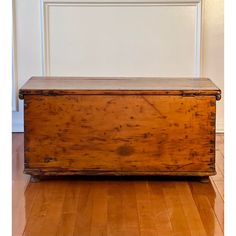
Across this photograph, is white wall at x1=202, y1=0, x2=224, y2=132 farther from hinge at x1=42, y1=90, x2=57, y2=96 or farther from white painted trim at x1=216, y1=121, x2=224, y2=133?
hinge at x1=42, y1=90, x2=57, y2=96

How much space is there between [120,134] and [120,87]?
0.81 ft

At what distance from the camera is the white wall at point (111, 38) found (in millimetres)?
3777

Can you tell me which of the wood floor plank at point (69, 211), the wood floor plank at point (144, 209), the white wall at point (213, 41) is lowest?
the wood floor plank at point (144, 209)

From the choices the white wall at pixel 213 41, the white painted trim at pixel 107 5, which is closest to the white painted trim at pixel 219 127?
the white wall at pixel 213 41

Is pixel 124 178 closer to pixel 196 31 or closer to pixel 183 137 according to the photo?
pixel 183 137

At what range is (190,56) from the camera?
3836 millimetres

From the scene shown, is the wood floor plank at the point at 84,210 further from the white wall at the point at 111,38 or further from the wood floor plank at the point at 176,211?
the white wall at the point at 111,38

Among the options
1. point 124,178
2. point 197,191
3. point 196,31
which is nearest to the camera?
point 197,191

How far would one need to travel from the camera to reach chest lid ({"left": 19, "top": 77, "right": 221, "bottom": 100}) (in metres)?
2.75

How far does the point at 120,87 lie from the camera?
282 centimetres

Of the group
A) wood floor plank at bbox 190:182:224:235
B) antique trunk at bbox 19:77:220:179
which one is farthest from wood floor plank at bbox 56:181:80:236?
wood floor plank at bbox 190:182:224:235

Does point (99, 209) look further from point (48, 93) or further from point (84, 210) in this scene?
point (48, 93)
